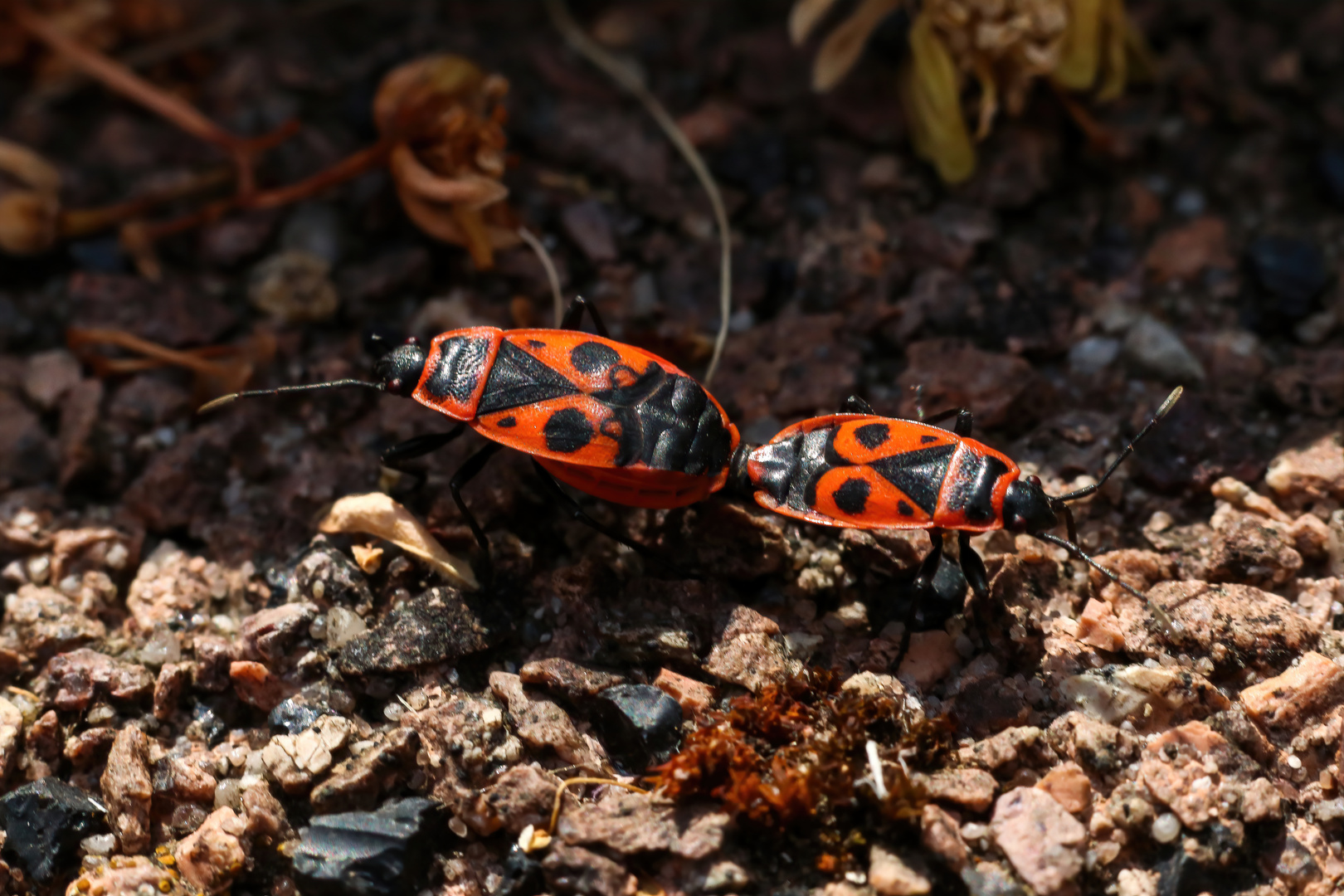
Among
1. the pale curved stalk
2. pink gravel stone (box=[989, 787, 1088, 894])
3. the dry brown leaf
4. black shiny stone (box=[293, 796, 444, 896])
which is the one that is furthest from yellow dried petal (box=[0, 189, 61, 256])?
pink gravel stone (box=[989, 787, 1088, 894])

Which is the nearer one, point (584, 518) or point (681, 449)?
point (681, 449)

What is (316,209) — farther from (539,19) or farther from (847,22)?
(847,22)

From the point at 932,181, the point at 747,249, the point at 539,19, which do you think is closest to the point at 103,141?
the point at 539,19

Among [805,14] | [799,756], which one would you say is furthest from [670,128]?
[799,756]

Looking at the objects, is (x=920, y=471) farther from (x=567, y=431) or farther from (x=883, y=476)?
(x=567, y=431)

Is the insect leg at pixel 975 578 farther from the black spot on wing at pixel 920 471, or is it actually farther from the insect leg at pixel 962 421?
the insect leg at pixel 962 421
